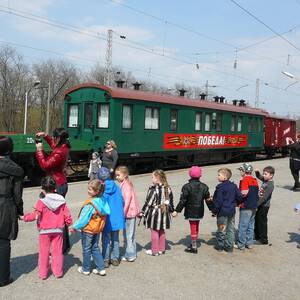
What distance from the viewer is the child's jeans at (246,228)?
681 centimetres

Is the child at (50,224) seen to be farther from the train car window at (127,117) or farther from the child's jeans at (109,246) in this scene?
the train car window at (127,117)

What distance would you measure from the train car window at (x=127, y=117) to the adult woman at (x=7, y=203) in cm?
1090

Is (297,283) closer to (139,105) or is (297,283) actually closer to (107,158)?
(107,158)

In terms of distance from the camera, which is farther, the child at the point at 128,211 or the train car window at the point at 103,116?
the train car window at the point at 103,116

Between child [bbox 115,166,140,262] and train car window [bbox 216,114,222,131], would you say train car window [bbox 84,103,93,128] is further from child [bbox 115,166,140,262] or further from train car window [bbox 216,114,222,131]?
child [bbox 115,166,140,262]

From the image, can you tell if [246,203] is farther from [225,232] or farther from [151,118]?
[151,118]

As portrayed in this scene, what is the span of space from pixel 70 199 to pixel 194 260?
5205mm

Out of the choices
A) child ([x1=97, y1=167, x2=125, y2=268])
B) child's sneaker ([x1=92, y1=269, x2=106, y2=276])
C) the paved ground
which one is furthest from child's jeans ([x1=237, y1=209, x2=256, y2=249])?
child's sneaker ([x1=92, y1=269, x2=106, y2=276])

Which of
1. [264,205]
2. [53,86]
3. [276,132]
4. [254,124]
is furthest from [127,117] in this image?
[53,86]

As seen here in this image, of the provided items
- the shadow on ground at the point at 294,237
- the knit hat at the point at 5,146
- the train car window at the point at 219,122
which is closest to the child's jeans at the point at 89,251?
the knit hat at the point at 5,146

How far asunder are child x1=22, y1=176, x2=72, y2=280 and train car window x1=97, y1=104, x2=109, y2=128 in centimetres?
1058

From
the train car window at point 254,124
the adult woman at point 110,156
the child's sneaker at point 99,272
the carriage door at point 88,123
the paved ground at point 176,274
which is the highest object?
the train car window at point 254,124

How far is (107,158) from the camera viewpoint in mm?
11500

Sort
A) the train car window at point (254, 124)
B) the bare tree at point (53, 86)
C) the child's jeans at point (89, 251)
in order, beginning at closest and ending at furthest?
the child's jeans at point (89, 251) < the train car window at point (254, 124) < the bare tree at point (53, 86)
